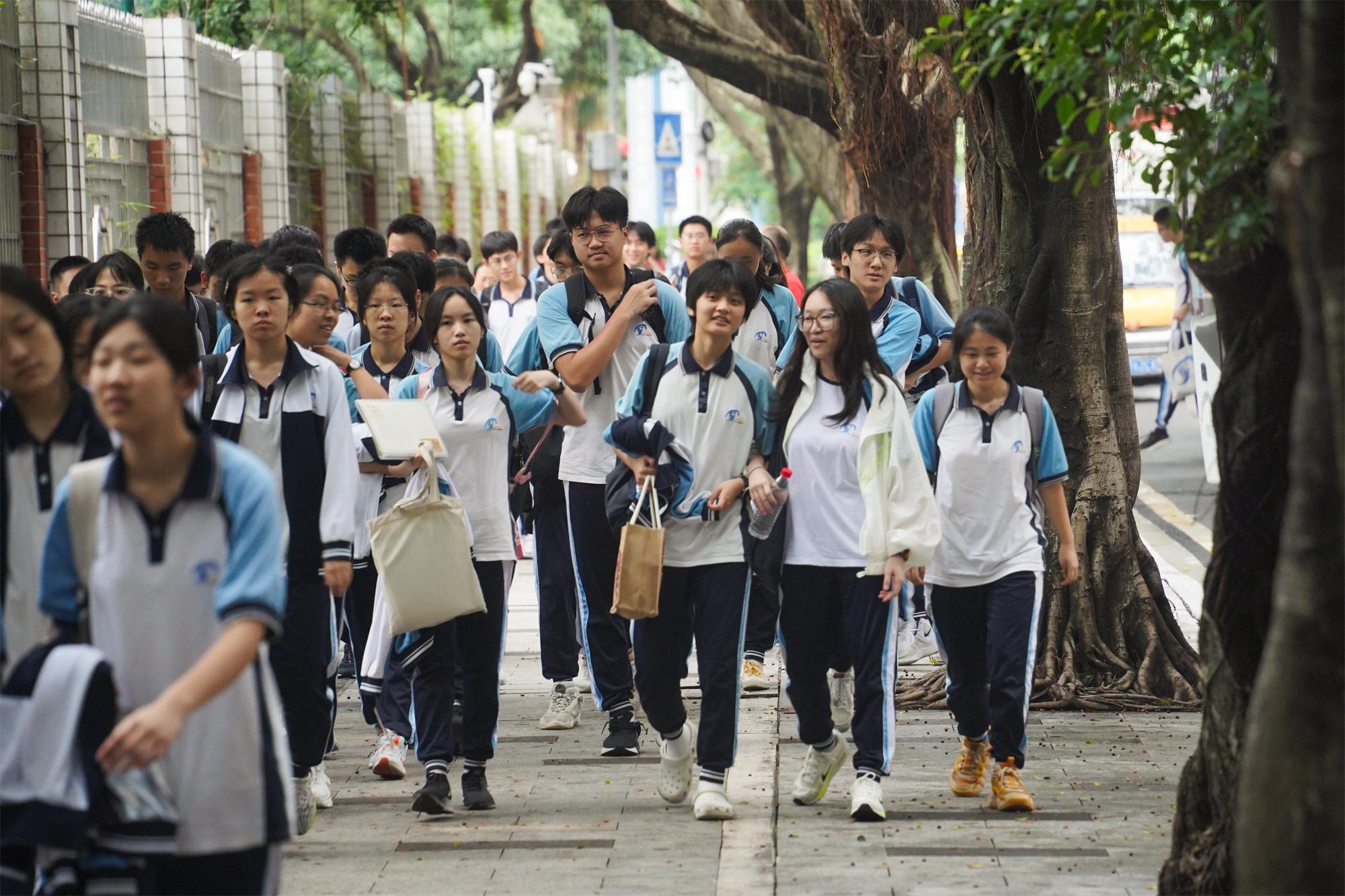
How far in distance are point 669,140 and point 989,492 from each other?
71.5ft

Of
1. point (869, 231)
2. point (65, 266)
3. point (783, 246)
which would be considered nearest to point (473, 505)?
point (869, 231)

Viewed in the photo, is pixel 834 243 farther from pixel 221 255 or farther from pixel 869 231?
pixel 221 255

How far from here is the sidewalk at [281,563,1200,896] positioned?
5504mm

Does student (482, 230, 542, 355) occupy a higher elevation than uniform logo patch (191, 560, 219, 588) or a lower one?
higher

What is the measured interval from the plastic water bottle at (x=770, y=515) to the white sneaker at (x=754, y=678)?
7.75ft

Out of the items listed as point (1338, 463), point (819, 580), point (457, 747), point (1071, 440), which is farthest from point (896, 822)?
point (1338, 463)

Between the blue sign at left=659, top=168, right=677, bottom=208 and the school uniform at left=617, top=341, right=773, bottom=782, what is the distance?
86.5 feet

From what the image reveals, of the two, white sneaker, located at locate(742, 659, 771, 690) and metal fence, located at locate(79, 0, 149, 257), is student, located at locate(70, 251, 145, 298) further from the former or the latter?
metal fence, located at locate(79, 0, 149, 257)

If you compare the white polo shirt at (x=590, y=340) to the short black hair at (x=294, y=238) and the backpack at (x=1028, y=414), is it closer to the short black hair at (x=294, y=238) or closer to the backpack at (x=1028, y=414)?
the backpack at (x=1028, y=414)

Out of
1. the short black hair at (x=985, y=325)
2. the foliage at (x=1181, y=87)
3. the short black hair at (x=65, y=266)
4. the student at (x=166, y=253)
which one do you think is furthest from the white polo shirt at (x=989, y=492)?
the short black hair at (x=65, y=266)

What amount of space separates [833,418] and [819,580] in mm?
535

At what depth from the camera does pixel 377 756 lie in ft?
22.7

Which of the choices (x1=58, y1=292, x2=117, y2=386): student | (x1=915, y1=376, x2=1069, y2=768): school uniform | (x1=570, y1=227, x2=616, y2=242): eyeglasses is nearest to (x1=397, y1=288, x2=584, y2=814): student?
(x1=570, y1=227, x2=616, y2=242): eyeglasses

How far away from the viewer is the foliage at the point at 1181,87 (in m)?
4.67
